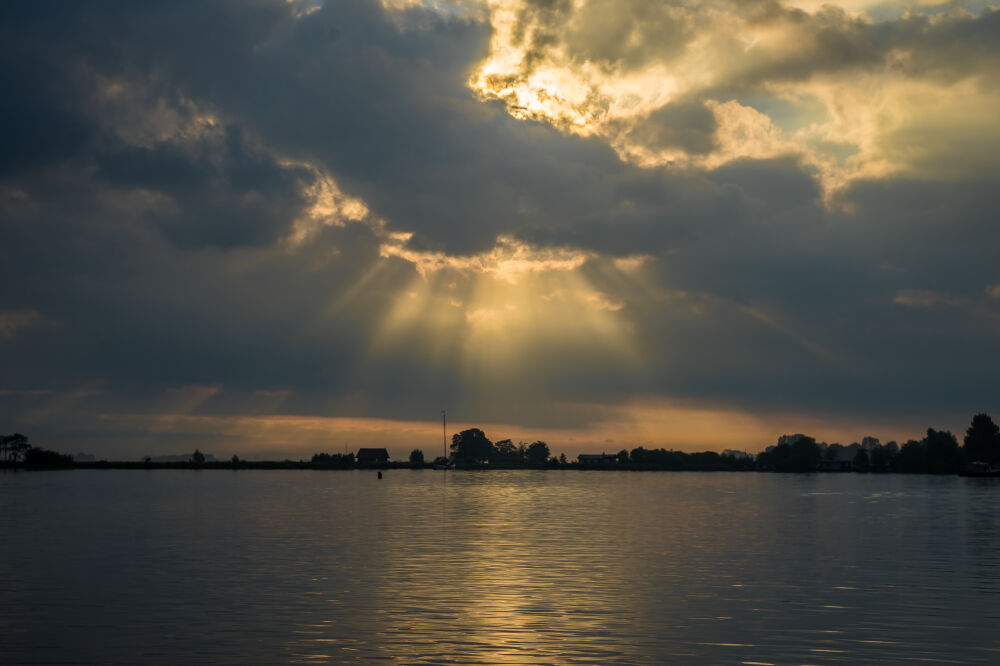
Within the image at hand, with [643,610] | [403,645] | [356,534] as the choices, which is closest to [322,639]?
[403,645]

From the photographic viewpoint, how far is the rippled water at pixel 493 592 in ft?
89.0

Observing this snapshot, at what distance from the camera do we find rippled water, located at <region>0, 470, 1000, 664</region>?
2712 cm

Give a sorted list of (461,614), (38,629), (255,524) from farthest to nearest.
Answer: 1. (255,524)
2. (461,614)
3. (38,629)

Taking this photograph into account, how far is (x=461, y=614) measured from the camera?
3244 centimetres

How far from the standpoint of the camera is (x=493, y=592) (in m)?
37.8

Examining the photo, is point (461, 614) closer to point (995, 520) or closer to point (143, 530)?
point (143, 530)

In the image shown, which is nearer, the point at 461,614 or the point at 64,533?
the point at 461,614

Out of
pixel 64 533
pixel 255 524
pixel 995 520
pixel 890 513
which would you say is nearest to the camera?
pixel 64 533

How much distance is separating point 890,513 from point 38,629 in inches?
3722

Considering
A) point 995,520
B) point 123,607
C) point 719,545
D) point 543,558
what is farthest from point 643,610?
point 995,520

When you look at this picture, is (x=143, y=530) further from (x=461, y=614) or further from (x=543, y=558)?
(x=461, y=614)

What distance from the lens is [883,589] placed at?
131ft

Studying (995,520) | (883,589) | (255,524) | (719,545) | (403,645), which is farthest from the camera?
(995,520)

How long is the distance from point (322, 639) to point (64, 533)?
156 feet
